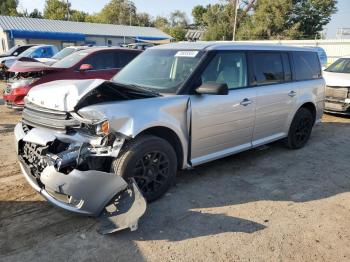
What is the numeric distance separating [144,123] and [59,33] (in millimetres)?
37518

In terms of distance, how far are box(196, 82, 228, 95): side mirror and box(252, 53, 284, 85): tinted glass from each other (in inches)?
49.2

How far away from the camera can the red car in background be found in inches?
318

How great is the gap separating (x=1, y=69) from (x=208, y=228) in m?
14.9

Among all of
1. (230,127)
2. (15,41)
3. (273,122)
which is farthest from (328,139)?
(15,41)

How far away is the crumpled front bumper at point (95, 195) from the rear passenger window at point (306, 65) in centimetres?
404

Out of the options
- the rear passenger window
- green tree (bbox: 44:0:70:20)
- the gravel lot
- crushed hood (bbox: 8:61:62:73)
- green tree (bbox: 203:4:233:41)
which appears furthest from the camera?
green tree (bbox: 44:0:70:20)

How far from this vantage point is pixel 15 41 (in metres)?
36.2

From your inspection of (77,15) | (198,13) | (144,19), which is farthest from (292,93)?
(144,19)

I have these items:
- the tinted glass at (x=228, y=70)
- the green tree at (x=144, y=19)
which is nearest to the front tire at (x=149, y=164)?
the tinted glass at (x=228, y=70)

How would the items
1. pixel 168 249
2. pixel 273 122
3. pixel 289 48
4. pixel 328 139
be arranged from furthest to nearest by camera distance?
1. pixel 328 139
2. pixel 289 48
3. pixel 273 122
4. pixel 168 249

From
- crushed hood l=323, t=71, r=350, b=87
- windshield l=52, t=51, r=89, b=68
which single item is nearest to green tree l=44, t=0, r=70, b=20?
windshield l=52, t=51, r=89, b=68

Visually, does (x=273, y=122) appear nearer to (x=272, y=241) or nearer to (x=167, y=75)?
(x=167, y=75)

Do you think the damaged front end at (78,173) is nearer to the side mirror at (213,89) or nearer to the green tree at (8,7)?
the side mirror at (213,89)

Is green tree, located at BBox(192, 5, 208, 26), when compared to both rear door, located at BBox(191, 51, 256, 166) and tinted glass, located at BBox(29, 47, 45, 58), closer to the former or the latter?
tinted glass, located at BBox(29, 47, 45, 58)
